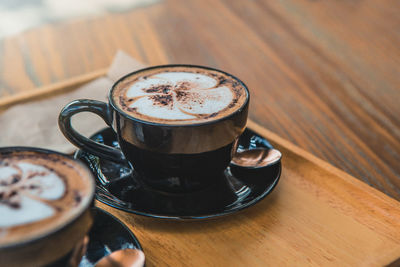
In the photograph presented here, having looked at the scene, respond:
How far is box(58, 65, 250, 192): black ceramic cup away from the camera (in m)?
0.52

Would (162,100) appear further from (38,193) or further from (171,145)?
(38,193)

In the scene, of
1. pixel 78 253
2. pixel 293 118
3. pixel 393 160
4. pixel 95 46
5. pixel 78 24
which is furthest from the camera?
pixel 78 24

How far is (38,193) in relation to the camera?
0.39m

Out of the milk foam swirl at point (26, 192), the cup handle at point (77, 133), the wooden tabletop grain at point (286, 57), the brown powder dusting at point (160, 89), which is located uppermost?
the brown powder dusting at point (160, 89)

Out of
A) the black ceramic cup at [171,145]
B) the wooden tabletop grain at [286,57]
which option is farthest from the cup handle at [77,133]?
the wooden tabletop grain at [286,57]

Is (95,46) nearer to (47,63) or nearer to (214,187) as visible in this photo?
(47,63)

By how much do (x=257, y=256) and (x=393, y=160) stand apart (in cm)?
35

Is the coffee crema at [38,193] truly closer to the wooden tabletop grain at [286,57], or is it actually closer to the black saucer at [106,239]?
the black saucer at [106,239]

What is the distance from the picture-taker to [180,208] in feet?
1.82

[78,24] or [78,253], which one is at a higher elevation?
[78,253]

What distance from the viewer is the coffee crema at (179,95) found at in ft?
1.76

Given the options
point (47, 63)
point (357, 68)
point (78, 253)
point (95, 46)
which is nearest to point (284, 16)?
point (357, 68)

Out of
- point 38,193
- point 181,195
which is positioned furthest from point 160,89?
point 38,193

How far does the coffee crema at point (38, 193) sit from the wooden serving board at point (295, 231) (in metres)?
0.15
